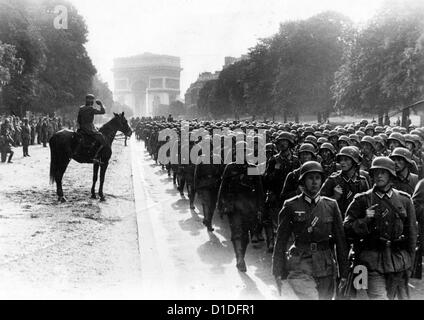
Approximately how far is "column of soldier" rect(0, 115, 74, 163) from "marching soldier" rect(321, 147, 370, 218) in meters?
19.2

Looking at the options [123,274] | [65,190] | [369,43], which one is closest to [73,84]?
[369,43]

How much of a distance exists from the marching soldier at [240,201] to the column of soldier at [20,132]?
17.5 meters

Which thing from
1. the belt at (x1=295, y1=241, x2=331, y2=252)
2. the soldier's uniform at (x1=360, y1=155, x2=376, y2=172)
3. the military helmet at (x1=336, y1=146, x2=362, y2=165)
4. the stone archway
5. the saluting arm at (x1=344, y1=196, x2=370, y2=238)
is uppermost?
the stone archway

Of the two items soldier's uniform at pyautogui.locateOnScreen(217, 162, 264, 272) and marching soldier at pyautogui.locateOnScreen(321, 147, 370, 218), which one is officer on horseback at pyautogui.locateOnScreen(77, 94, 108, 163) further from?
marching soldier at pyautogui.locateOnScreen(321, 147, 370, 218)

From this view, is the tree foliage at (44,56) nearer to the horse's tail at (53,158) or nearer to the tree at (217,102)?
the tree at (217,102)

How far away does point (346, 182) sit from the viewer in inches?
295

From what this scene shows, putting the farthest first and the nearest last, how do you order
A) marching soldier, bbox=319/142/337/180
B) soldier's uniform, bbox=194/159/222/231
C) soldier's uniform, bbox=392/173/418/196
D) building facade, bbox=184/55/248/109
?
building facade, bbox=184/55/248/109, soldier's uniform, bbox=194/159/222/231, marching soldier, bbox=319/142/337/180, soldier's uniform, bbox=392/173/418/196

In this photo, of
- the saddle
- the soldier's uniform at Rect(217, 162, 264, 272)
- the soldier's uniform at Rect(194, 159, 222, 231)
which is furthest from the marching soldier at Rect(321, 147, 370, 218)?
the saddle

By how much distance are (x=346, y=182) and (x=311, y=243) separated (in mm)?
2284

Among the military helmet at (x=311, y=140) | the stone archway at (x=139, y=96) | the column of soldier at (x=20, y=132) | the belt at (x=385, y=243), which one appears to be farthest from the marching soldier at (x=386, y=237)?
the stone archway at (x=139, y=96)

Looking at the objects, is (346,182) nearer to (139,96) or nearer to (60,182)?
(60,182)

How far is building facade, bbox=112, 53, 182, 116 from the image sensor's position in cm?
15088
